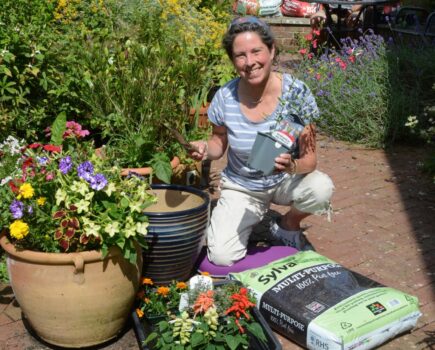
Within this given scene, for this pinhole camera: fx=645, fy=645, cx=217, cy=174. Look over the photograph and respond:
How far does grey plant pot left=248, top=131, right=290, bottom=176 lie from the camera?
291 centimetres

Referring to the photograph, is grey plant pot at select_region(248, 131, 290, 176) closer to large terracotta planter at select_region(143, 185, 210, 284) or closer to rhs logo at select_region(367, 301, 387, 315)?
large terracotta planter at select_region(143, 185, 210, 284)

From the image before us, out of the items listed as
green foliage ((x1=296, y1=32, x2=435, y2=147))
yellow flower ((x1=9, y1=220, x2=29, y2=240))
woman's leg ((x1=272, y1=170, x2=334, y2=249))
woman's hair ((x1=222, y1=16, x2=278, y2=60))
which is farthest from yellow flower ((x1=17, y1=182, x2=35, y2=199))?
green foliage ((x1=296, y1=32, x2=435, y2=147))

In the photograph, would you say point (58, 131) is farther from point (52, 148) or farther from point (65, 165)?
point (65, 165)

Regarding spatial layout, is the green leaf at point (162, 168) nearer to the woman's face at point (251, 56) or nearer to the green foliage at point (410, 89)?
the woman's face at point (251, 56)

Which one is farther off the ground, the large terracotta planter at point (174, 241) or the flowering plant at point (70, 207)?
the flowering plant at point (70, 207)

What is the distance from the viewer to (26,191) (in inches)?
104

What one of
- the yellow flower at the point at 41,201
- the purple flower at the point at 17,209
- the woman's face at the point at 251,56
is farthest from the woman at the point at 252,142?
the purple flower at the point at 17,209

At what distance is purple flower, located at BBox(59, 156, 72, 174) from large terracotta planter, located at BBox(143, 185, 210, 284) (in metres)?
0.46

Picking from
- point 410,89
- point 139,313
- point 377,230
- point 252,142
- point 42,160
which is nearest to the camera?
point 42,160

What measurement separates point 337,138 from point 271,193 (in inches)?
106

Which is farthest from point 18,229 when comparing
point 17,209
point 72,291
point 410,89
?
point 410,89

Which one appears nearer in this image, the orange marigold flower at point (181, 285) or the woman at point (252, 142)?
the orange marigold flower at point (181, 285)

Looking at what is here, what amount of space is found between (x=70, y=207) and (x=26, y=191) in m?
0.19

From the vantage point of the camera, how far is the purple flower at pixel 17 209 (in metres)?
2.62
